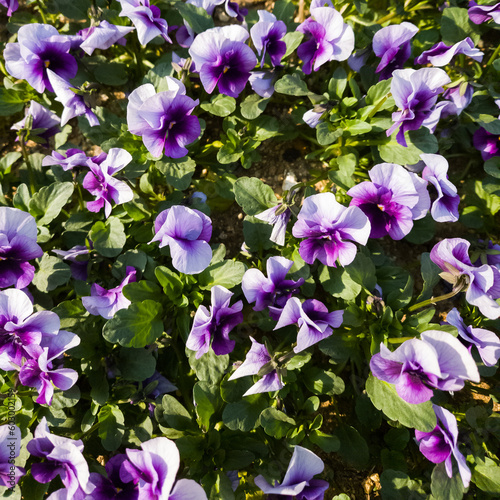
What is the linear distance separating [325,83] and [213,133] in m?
0.62

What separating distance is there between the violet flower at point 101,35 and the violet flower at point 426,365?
1695mm

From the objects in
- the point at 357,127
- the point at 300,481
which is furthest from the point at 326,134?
the point at 300,481

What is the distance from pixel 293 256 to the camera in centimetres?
179

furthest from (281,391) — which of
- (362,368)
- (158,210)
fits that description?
(158,210)

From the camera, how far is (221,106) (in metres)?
2.01

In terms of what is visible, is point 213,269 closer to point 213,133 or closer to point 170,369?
point 170,369

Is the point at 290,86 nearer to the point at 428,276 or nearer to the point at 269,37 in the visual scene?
the point at 269,37

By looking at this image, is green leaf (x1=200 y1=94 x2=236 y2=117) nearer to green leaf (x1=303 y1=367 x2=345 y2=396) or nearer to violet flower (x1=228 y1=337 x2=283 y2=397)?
violet flower (x1=228 y1=337 x2=283 y2=397)

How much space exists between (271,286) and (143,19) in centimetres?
129

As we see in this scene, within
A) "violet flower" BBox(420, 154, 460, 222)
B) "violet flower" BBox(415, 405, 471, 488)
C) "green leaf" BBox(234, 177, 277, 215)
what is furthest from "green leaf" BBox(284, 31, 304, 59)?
"violet flower" BBox(415, 405, 471, 488)

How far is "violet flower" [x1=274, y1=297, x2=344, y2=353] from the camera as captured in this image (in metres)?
1.45

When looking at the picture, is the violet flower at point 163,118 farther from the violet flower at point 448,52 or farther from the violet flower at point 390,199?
the violet flower at point 448,52

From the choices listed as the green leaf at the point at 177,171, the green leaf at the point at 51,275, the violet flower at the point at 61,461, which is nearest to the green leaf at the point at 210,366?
the violet flower at the point at 61,461

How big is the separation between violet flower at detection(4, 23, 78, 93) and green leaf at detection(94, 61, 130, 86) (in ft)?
0.59
